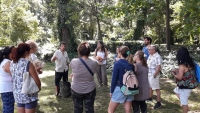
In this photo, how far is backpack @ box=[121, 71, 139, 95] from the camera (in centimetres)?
366

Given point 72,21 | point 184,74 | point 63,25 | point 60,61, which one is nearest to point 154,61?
point 184,74

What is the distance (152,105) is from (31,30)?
1736 centimetres

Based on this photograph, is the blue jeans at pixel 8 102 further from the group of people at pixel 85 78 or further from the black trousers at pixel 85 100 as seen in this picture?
the black trousers at pixel 85 100

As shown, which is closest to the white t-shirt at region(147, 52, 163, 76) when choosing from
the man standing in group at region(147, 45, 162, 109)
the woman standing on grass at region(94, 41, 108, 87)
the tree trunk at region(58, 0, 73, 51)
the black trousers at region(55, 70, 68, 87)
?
the man standing in group at region(147, 45, 162, 109)

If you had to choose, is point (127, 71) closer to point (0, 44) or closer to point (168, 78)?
point (168, 78)

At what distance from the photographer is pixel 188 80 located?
4.12 metres

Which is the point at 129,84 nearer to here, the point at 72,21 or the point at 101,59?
the point at 101,59

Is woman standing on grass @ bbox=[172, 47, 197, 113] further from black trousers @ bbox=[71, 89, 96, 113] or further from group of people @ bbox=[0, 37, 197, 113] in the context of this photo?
black trousers @ bbox=[71, 89, 96, 113]

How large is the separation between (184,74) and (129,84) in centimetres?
119

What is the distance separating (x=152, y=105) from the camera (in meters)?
5.79

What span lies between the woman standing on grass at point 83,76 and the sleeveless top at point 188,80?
1739 millimetres

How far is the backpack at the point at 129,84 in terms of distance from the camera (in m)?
3.66

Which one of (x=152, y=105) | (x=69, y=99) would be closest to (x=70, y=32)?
(x=69, y=99)

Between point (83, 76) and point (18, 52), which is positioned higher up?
point (18, 52)
